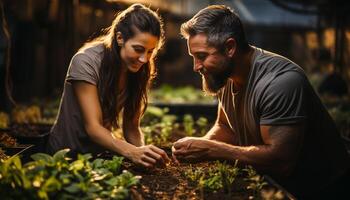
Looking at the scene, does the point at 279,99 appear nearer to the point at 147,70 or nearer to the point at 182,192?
the point at 182,192

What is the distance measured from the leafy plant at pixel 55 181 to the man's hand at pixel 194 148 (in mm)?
773

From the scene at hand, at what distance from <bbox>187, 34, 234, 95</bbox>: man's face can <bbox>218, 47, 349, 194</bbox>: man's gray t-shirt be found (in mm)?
170

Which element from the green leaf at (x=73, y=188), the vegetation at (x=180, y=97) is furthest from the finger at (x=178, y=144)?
the vegetation at (x=180, y=97)

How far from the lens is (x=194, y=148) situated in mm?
3820

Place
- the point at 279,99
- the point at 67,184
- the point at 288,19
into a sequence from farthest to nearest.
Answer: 1. the point at 288,19
2. the point at 279,99
3. the point at 67,184

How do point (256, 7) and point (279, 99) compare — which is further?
point (256, 7)

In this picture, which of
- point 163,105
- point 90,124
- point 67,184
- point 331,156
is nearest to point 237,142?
point 331,156

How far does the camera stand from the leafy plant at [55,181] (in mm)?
2781

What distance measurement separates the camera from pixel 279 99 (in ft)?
12.6

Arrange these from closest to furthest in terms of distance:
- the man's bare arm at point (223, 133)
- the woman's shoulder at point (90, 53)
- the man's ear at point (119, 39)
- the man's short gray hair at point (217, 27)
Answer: the man's short gray hair at point (217, 27) < the woman's shoulder at point (90, 53) < the man's ear at point (119, 39) < the man's bare arm at point (223, 133)

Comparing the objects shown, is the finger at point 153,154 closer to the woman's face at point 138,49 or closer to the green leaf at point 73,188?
the woman's face at point 138,49

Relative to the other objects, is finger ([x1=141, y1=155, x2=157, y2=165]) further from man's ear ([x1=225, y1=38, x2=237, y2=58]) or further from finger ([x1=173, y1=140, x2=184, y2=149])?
man's ear ([x1=225, y1=38, x2=237, y2=58])

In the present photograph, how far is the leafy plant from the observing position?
9.12 ft

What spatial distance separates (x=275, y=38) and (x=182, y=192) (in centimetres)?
1898
